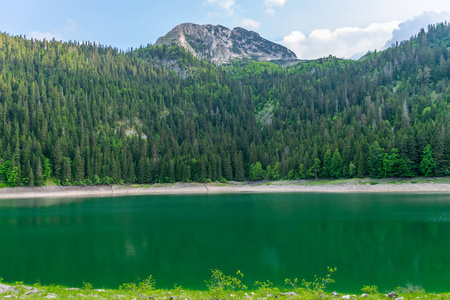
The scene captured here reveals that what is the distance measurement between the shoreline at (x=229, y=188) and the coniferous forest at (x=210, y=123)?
3709mm

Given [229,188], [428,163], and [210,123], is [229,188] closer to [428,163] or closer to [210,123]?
[428,163]

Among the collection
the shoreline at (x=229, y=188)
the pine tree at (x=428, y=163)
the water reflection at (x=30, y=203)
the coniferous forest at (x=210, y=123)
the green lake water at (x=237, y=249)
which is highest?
the coniferous forest at (x=210, y=123)

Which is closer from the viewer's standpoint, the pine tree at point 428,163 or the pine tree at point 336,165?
the pine tree at point 428,163

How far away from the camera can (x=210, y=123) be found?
168875 millimetres

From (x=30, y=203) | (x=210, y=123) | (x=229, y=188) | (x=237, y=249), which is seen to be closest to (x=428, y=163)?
(x=229, y=188)

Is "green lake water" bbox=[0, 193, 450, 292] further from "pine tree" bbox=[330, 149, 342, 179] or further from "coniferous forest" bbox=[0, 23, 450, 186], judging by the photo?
"coniferous forest" bbox=[0, 23, 450, 186]

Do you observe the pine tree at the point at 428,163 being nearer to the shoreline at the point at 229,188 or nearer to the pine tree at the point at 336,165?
the shoreline at the point at 229,188

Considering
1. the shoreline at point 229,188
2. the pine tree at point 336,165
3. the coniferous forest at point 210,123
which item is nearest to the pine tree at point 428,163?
the coniferous forest at point 210,123

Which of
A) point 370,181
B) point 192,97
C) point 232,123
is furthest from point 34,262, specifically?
point 192,97

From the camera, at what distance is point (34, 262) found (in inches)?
855

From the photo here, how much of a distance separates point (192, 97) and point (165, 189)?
98524mm

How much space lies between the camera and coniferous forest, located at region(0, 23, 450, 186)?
89875 mm

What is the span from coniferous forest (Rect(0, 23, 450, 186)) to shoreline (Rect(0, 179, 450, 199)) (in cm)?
371

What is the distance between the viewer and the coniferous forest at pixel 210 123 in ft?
295
